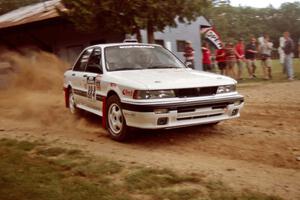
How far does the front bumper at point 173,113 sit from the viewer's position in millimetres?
5977

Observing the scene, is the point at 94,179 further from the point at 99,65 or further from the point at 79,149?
the point at 99,65

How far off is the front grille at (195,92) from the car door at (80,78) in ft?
8.14

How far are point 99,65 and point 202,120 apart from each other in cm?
219

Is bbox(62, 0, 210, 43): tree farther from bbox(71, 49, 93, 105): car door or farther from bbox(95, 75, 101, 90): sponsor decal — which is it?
bbox(95, 75, 101, 90): sponsor decal

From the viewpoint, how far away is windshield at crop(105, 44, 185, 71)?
23.8ft

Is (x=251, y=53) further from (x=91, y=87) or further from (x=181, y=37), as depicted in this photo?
(x=91, y=87)

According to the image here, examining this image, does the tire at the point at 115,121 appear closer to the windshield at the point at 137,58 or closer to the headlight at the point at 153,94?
the headlight at the point at 153,94

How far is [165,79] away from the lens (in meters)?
6.32

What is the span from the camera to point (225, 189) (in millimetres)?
4293

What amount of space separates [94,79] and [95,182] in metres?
3.09

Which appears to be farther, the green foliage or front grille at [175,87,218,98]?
the green foliage

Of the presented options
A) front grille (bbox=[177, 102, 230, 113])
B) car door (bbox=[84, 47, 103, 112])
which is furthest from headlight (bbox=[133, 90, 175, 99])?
car door (bbox=[84, 47, 103, 112])

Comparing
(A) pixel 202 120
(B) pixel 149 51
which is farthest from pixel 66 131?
(A) pixel 202 120

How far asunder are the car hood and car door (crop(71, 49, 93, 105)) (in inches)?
54.4
